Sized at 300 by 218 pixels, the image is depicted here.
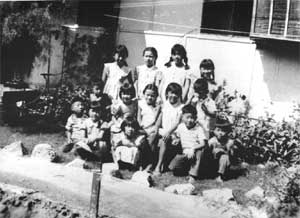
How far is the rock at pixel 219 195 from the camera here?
21.9 ft

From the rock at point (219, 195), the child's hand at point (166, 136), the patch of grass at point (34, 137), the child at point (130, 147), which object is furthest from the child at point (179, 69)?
the patch of grass at point (34, 137)

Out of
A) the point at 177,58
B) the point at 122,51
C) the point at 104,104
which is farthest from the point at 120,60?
the point at 177,58

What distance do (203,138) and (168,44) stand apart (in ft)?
5.15

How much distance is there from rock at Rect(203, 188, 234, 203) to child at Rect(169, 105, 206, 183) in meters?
0.36

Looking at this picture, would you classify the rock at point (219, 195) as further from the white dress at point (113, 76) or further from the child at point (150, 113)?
the white dress at point (113, 76)

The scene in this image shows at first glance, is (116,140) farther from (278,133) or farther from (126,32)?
(278,133)

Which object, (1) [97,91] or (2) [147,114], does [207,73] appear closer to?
(2) [147,114]

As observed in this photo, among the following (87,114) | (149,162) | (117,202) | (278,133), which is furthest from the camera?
(87,114)

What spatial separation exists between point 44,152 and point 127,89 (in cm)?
190

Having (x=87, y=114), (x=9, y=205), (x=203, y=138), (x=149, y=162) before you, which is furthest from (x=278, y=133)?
(x=9, y=205)

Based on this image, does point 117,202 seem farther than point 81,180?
No

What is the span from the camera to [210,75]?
278 inches

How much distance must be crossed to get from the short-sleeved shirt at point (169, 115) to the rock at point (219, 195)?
1.21m

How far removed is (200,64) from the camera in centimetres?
715
